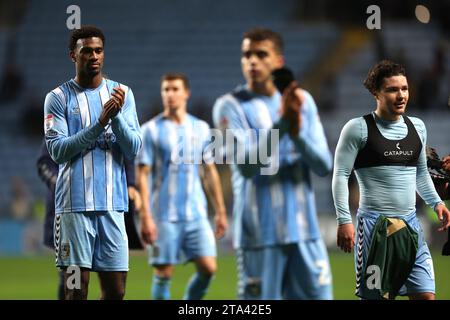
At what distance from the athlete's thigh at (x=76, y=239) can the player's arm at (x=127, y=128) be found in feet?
1.28

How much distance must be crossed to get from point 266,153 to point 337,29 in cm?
1729

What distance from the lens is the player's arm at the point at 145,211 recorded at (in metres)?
7.18

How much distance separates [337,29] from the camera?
22859 mm

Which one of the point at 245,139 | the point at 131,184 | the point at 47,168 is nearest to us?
the point at 131,184

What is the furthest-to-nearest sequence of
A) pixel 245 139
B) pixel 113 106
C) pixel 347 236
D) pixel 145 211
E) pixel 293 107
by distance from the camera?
pixel 145 211, pixel 245 139, pixel 293 107, pixel 347 236, pixel 113 106

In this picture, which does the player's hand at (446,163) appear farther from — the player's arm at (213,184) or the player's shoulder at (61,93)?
the player's arm at (213,184)

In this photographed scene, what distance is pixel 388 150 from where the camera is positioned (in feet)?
15.7

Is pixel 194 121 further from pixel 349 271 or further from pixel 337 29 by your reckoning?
pixel 337 29

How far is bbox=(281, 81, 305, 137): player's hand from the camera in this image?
5.73 m

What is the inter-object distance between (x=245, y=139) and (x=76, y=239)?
1.55 metres

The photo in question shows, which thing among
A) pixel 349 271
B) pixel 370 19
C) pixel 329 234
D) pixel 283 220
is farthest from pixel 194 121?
pixel 329 234

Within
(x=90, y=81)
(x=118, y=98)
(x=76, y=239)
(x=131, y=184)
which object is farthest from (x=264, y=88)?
(x=76, y=239)

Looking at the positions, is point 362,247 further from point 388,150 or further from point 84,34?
point 84,34

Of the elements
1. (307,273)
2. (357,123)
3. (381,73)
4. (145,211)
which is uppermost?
(381,73)
